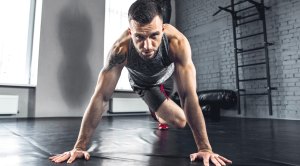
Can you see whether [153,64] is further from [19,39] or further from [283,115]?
[19,39]

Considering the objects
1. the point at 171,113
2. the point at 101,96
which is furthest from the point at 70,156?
the point at 171,113

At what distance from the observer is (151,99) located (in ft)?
7.33

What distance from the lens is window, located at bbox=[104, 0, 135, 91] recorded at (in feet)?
19.2

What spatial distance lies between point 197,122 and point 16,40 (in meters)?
4.83

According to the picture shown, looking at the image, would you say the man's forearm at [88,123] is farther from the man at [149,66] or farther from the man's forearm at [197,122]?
the man's forearm at [197,122]

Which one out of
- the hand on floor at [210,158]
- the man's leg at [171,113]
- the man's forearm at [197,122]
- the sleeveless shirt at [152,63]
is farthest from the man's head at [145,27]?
the man's leg at [171,113]

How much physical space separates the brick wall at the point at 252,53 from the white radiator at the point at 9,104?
413cm

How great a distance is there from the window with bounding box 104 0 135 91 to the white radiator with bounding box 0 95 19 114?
2.16m

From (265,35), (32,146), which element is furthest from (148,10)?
(265,35)

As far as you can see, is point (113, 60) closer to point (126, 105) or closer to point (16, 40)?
point (126, 105)

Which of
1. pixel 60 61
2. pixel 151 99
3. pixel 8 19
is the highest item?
pixel 8 19

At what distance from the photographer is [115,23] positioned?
599cm

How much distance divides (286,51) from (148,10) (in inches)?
163

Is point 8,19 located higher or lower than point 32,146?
higher
